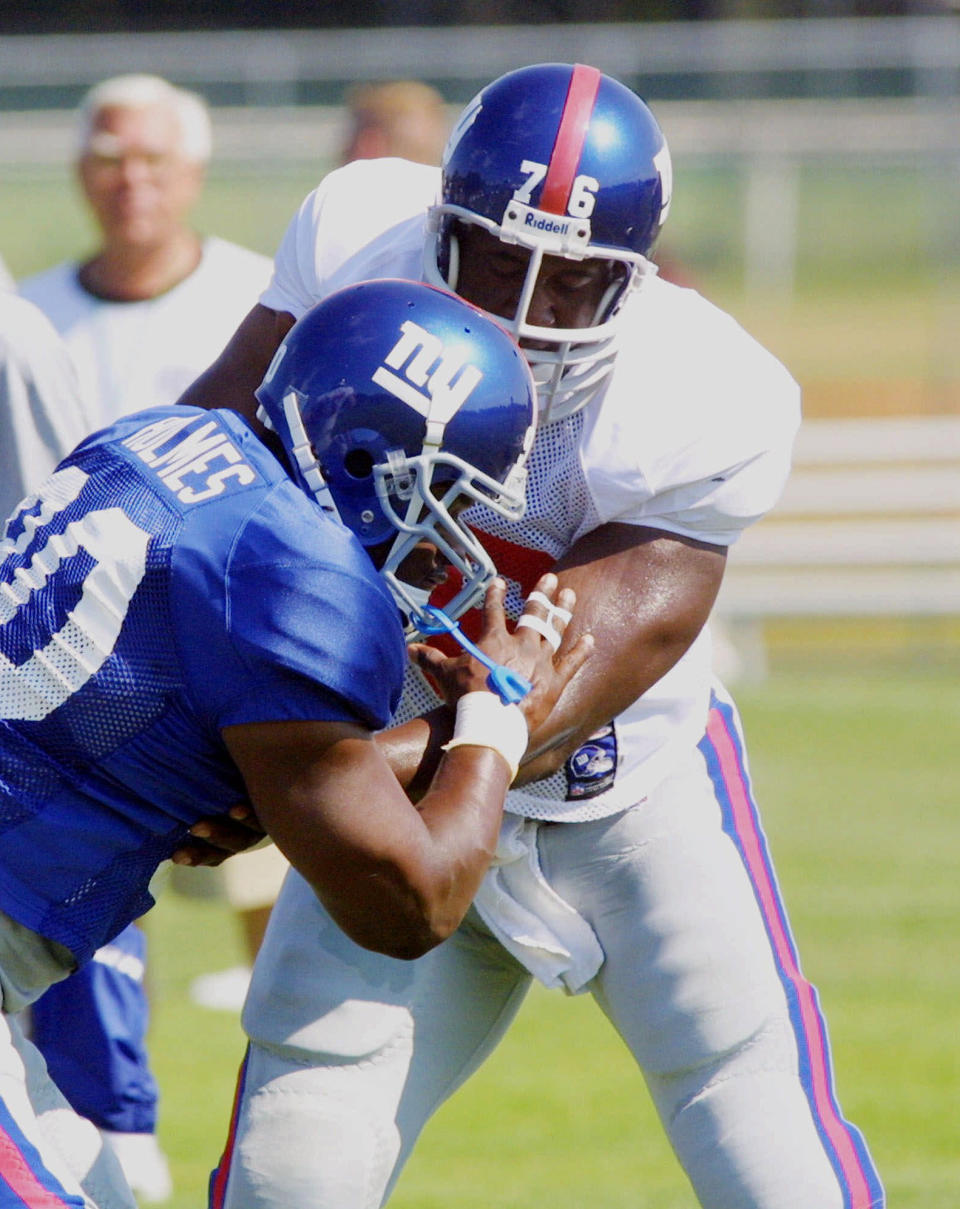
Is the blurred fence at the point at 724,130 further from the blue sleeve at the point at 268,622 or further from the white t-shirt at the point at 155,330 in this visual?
the blue sleeve at the point at 268,622

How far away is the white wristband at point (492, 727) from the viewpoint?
255 cm

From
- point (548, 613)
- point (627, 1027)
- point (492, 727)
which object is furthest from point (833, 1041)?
point (492, 727)

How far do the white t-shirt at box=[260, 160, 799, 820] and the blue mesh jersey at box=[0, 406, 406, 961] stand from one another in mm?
637

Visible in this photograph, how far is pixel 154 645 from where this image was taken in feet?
7.51

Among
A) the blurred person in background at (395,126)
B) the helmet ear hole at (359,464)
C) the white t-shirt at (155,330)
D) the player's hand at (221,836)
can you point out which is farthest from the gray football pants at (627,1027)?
the blurred person in background at (395,126)

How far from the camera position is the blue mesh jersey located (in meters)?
2.25

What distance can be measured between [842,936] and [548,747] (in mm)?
3396

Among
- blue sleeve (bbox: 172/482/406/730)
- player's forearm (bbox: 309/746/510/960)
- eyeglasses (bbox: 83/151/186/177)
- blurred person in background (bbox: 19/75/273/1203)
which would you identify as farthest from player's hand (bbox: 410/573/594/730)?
eyeglasses (bbox: 83/151/186/177)

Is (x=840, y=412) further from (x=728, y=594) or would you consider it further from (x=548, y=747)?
(x=548, y=747)

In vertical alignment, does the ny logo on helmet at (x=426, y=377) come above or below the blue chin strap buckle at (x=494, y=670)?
above

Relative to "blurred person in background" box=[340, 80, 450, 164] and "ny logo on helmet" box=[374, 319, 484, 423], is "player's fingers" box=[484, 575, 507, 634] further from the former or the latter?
"blurred person in background" box=[340, 80, 450, 164]

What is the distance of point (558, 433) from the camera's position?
2.94 metres

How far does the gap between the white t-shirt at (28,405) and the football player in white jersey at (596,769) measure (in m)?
0.78

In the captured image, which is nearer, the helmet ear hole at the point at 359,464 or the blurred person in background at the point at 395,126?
the helmet ear hole at the point at 359,464
